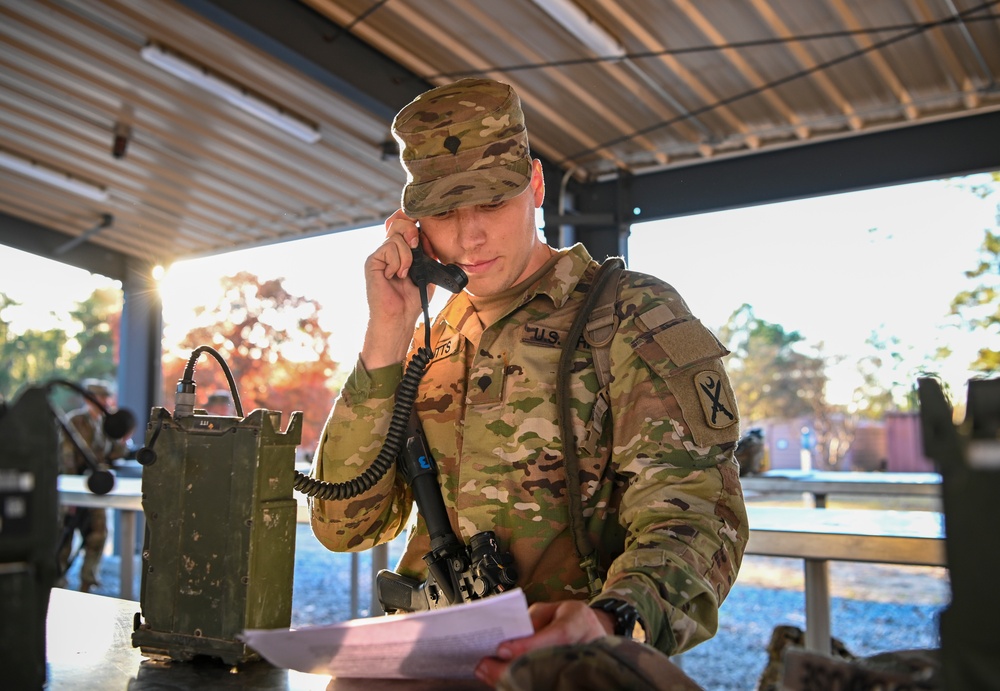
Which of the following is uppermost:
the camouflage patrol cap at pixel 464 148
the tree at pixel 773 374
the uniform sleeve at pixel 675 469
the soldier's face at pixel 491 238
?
the tree at pixel 773 374

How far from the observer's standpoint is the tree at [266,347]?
13.5m

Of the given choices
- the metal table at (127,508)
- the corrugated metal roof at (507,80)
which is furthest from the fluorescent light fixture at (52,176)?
the metal table at (127,508)

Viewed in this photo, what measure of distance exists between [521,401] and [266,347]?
1245 centimetres

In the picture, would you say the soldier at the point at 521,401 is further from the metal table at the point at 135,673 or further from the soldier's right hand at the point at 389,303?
the metal table at the point at 135,673

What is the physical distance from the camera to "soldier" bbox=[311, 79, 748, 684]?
1456 mm

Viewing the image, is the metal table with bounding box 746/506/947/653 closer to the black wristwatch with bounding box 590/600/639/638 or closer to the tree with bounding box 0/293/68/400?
the black wristwatch with bounding box 590/600/639/638

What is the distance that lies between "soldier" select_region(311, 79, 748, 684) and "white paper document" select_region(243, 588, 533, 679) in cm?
38

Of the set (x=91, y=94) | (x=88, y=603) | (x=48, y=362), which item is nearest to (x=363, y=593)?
(x=91, y=94)

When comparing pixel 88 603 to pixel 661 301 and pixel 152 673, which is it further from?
pixel 661 301

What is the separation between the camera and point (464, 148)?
5.49 ft

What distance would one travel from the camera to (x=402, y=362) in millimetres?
1785

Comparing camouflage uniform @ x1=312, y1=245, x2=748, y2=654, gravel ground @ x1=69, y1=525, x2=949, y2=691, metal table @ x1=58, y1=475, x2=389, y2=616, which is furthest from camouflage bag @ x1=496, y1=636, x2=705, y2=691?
gravel ground @ x1=69, y1=525, x2=949, y2=691

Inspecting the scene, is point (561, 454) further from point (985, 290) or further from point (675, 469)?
point (985, 290)

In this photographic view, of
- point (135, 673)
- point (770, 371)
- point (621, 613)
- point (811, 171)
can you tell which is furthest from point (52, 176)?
point (770, 371)
